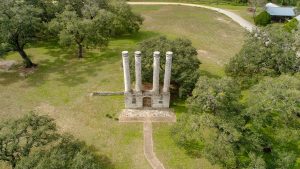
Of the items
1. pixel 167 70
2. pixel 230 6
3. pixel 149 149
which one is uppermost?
pixel 230 6

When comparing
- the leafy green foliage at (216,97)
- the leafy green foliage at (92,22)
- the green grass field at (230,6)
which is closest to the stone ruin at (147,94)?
the leafy green foliage at (216,97)

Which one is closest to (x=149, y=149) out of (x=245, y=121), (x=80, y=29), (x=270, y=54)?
(x=245, y=121)

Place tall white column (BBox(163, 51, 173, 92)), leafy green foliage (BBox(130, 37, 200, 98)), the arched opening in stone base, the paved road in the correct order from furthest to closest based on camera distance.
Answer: the paved road
the arched opening in stone base
leafy green foliage (BBox(130, 37, 200, 98))
tall white column (BBox(163, 51, 173, 92))

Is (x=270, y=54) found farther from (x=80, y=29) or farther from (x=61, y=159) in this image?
(x=80, y=29)

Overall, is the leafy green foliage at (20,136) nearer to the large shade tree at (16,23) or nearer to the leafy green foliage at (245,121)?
the leafy green foliage at (245,121)

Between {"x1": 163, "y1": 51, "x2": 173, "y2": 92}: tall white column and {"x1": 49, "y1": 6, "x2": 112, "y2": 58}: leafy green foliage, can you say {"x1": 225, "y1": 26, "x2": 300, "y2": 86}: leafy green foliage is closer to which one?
{"x1": 163, "y1": 51, "x2": 173, "y2": 92}: tall white column

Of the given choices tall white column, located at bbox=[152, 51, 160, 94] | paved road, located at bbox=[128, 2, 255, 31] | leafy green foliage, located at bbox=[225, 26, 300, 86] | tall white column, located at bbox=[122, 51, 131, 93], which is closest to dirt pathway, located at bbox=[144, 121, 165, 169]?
tall white column, located at bbox=[152, 51, 160, 94]
